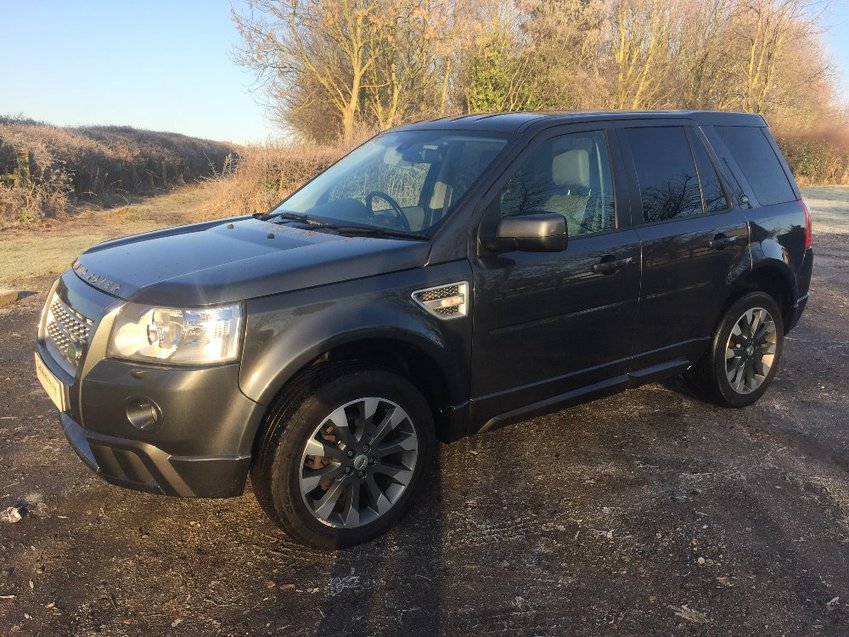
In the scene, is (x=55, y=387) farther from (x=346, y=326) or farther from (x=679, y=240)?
(x=679, y=240)

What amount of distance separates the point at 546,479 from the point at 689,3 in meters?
28.9

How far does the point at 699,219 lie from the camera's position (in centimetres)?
426

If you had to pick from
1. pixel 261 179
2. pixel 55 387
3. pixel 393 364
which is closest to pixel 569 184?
pixel 393 364

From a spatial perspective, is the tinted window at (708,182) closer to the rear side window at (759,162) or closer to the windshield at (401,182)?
the rear side window at (759,162)

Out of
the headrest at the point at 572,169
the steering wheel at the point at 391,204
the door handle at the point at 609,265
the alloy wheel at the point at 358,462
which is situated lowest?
the alloy wheel at the point at 358,462

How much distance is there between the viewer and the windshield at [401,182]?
3.50 meters

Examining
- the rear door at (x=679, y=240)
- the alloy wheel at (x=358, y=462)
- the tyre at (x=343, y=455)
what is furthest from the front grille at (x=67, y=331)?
the rear door at (x=679, y=240)

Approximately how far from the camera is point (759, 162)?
4840 millimetres

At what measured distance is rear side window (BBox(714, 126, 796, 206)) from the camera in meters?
4.68

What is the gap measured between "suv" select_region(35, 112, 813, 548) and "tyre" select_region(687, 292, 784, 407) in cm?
2

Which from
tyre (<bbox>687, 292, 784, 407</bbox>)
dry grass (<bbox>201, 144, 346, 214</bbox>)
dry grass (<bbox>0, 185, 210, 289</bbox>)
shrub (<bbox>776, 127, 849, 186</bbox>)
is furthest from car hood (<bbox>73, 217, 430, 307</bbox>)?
shrub (<bbox>776, 127, 849, 186</bbox>)

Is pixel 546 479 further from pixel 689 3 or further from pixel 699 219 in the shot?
pixel 689 3

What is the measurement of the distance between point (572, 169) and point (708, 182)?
1.19 m

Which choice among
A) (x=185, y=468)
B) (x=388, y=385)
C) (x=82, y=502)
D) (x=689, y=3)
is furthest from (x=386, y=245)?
(x=689, y=3)
